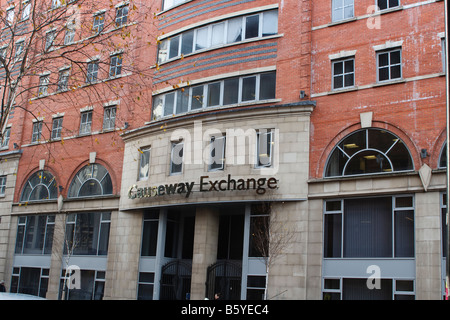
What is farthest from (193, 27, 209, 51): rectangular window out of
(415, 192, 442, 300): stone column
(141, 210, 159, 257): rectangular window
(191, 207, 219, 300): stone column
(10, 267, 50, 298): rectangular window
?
(10, 267, 50, 298): rectangular window

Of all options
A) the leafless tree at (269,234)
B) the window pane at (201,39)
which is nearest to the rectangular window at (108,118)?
the window pane at (201,39)

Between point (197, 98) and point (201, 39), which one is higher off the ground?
point (201, 39)

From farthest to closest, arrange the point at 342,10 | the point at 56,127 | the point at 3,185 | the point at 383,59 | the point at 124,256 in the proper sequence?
A: 1. the point at 3,185
2. the point at 56,127
3. the point at 124,256
4. the point at 342,10
5. the point at 383,59

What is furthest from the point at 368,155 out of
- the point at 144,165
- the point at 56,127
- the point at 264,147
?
the point at 56,127

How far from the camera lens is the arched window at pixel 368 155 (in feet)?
68.4

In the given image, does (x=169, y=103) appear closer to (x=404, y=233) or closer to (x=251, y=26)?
(x=251, y=26)

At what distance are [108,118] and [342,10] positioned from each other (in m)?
15.6

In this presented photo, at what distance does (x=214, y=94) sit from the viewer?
26922 mm

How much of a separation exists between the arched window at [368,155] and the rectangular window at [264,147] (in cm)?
288

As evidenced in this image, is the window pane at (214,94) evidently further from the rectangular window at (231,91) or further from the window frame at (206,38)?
the window frame at (206,38)

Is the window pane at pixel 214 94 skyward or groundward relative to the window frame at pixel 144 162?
skyward

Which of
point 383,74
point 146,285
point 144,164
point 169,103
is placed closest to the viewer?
point 383,74
